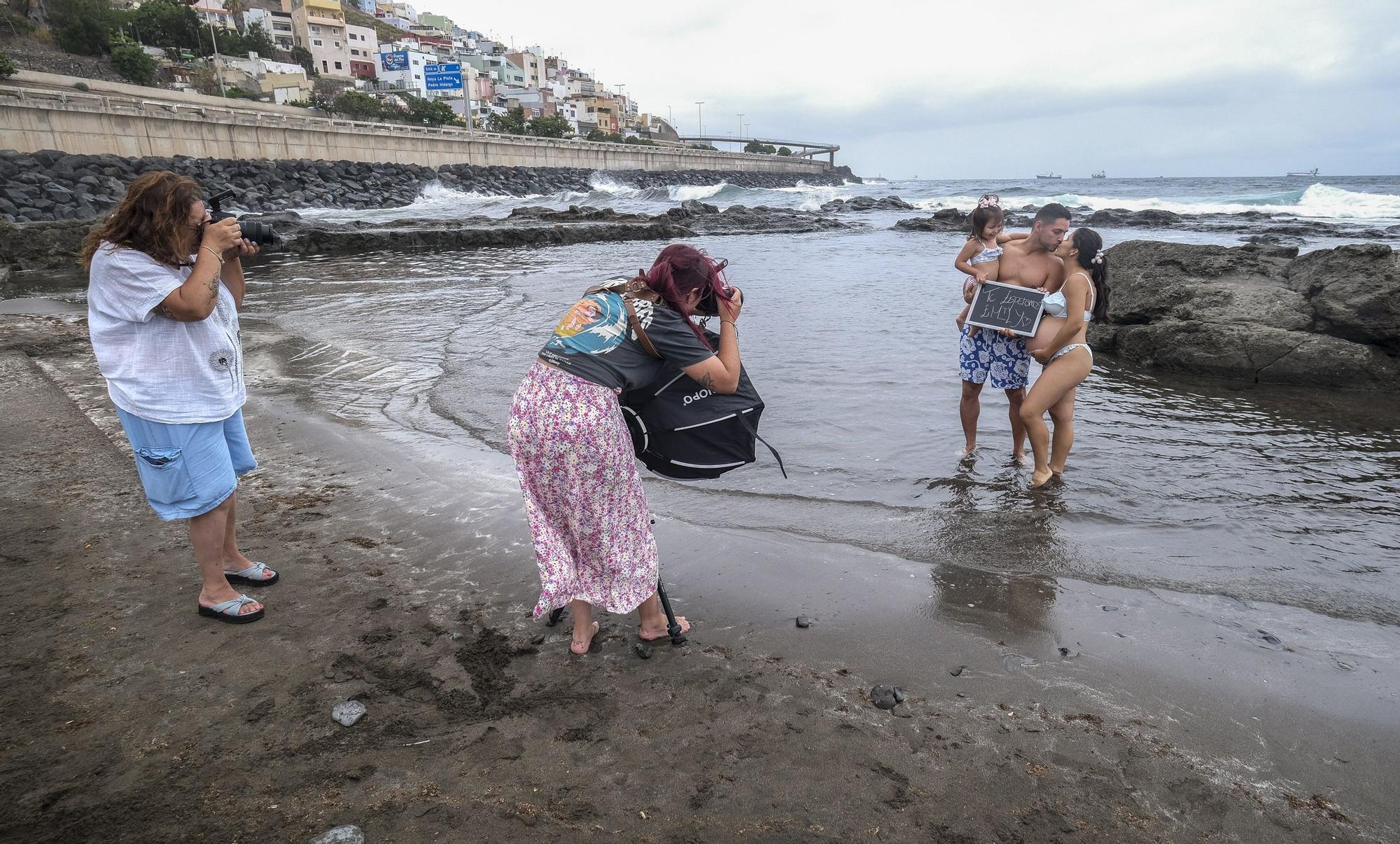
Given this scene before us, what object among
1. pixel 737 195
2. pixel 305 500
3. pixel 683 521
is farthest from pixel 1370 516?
pixel 737 195

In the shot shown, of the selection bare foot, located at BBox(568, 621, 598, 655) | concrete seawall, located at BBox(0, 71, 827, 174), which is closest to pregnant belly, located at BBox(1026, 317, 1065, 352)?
bare foot, located at BBox(568, 621, 598, 655)

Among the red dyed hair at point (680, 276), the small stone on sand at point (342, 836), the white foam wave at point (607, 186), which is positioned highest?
the white foam wave at point (607, 186)

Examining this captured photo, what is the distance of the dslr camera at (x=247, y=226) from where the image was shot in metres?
3.20

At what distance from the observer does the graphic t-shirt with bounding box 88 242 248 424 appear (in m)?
2.85

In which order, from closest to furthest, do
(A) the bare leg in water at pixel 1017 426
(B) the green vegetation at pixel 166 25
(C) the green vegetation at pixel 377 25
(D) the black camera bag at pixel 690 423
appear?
1. (D) the black camera bag at pixel 690 423
2. (A) the bare leg in water at pixel 1017 426
3. (B) the green vegetation at pixel 166 25
4. (C) the green vegetation at pixel 377 25

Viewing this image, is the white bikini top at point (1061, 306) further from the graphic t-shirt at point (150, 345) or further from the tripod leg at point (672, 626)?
the graphic t-shirt at point (150, 345)

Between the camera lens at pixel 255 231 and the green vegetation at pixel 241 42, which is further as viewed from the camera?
the green vegetation at pixel 241 42

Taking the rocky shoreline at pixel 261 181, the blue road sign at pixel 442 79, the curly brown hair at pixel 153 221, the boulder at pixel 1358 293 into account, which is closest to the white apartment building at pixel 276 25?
the blue road sign at pixel 442 79

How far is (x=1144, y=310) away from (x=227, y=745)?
963cm

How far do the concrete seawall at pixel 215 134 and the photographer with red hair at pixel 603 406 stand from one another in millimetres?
34557

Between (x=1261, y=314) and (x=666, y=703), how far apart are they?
27.6 feet

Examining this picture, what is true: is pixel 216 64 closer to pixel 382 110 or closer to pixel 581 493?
pixel 382 110

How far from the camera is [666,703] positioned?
9.00 feet

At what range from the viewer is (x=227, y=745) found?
2.44 m
